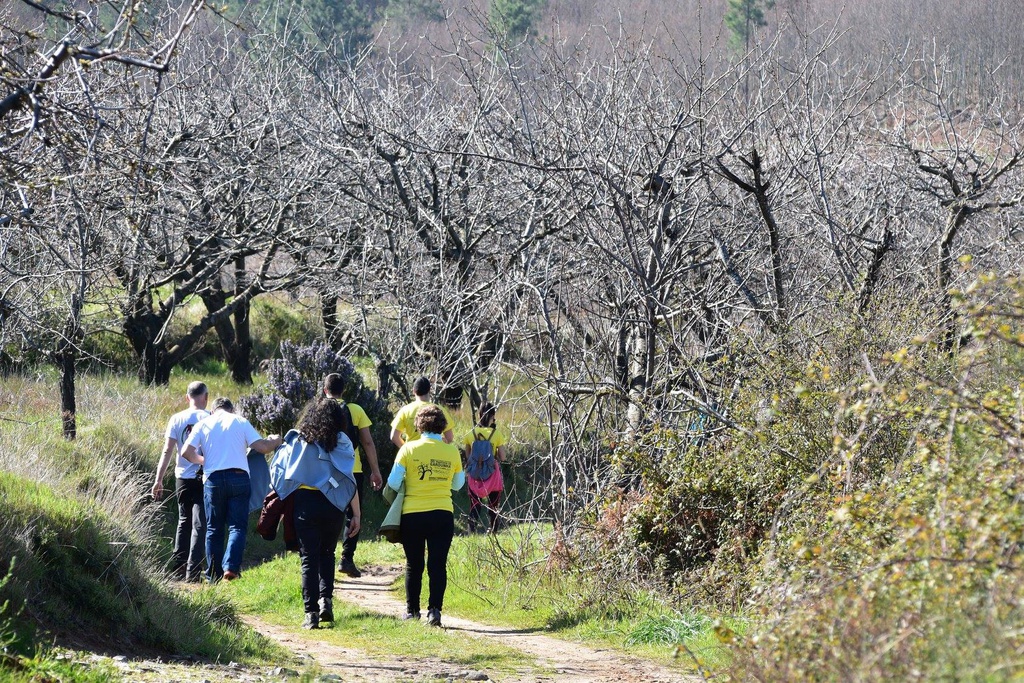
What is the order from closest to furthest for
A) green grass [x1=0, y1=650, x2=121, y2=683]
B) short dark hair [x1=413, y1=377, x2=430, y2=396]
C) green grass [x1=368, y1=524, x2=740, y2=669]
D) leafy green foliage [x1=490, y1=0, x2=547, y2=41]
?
1. green grass [x1=0, y1=650, x2=121, y2=683]
2. green grass [x1=368, y1=524, x2=740, y2=669]
3. short dark hair [x1=413, y1=377, x2=430, y2=396]
4. leafy green foliage [x1=490, y1=0, x2=547, y2=41]

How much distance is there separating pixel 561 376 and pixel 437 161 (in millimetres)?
6193

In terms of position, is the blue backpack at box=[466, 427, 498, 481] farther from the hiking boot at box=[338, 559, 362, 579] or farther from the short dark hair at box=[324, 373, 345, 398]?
the short dark hair at box=[324, 373, 345, 398]

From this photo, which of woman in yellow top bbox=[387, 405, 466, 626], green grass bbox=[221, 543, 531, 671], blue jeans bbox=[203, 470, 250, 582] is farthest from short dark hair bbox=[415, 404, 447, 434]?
blue jeans bbox=[203, 470, 250, 582]

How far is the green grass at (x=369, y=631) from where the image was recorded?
24.7ft

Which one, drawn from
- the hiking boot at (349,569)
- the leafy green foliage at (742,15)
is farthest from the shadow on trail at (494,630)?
the leafy green foliage at (742,15)

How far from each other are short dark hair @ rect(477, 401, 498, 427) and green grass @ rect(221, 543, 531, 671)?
6.67 feet

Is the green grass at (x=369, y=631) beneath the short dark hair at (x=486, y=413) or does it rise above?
beneath

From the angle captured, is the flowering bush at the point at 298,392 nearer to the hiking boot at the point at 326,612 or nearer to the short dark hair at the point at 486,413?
the short dark hair at the point at 486,413

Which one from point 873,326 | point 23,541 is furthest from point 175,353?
point 873,326

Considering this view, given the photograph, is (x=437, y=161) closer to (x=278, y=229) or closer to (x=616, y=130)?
(x=278, y=229)

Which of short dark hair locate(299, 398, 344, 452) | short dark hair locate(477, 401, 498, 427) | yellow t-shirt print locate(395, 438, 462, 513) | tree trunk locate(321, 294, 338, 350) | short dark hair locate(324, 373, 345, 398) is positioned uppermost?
tree trunk locate(321, 294, 338, 350)

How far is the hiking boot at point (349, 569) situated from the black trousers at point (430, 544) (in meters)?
2.56

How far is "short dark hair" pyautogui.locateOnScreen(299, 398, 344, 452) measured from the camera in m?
8.30

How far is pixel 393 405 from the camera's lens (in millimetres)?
16094
